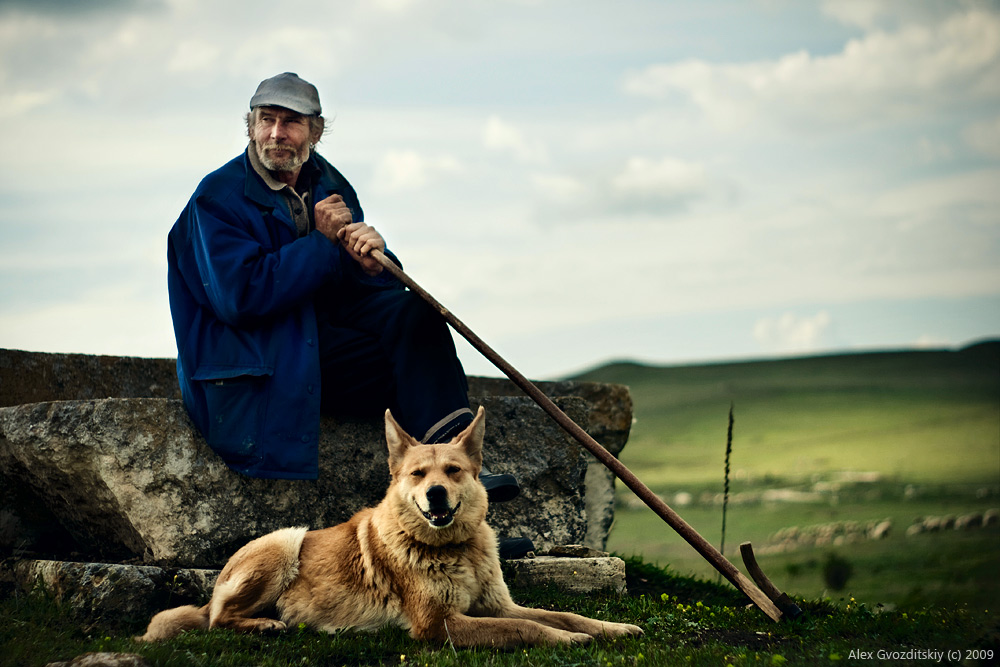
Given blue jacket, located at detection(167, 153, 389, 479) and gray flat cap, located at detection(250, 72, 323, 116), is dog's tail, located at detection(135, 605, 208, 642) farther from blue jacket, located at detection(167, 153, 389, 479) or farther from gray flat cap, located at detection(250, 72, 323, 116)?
gray flat cap, located at detection(250, 72, 323, 116)

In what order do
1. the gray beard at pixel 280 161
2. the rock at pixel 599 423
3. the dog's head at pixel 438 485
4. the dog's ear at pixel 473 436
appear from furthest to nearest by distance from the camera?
the rock at pixel 599 423 < the gray beard at pixel 280 161 < the dog's ear at pixel 473 436 < the dog's head at pixel 438 485

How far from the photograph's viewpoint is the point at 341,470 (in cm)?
615

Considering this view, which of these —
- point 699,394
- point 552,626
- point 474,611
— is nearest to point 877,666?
point 552,626

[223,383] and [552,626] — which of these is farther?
[223,383]

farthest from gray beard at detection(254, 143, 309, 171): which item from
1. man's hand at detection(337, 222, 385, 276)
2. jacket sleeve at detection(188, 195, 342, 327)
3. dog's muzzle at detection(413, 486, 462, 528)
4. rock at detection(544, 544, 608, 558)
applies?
rock at detection(544, 544, 608, 558)

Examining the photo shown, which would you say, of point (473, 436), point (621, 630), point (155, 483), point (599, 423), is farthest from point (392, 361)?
point (599, 423)

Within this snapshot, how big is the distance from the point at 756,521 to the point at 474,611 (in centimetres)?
1071

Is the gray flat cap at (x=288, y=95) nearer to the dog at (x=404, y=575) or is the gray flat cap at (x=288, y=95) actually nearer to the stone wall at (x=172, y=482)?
the stone wall at (x=172, y=482)

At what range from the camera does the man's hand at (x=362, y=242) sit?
566 cm

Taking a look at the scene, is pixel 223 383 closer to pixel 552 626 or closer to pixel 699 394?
pixel 552 626

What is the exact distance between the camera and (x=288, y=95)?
6.01 meters

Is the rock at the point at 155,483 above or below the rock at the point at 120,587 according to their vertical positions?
above

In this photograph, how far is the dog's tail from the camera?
4637 millimetres

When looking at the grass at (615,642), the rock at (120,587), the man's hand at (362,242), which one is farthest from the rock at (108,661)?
the man's hand at (362,242)
